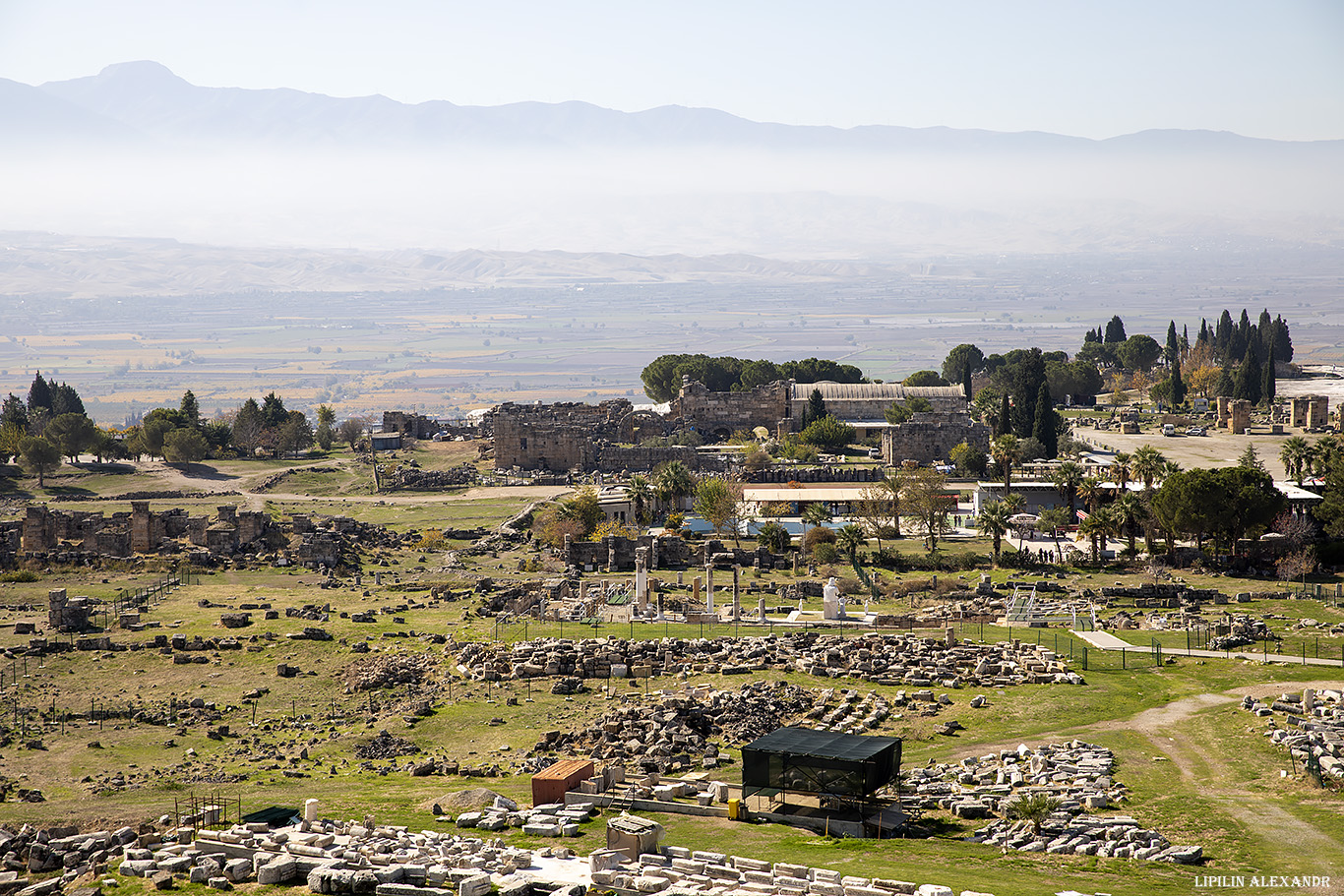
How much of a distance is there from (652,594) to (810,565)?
10.4m

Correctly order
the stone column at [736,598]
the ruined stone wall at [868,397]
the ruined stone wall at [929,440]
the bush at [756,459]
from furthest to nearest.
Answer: the ruined stone wall at [868,397] → the ruined stone wall at [929,440] → the bush at [756,459] → the stone column at [736,598]

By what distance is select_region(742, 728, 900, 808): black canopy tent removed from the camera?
3294cm

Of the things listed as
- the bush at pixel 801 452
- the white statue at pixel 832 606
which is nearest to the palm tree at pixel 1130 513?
the white statue at pixel 832 606

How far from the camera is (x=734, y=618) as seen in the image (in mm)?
56875

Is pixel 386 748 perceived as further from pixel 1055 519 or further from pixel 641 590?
pixel 1055 519

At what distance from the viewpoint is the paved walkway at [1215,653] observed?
4722cm

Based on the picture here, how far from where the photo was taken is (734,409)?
415ft

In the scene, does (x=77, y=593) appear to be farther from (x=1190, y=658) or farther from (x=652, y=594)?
(x=1190, y=658)

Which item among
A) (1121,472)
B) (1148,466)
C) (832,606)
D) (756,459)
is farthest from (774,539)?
(756,459)

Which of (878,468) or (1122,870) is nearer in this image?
(1122,870)

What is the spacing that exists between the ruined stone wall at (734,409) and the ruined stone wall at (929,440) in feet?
57.1

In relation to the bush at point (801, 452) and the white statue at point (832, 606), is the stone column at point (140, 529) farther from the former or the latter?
the bush at point (801, 452)

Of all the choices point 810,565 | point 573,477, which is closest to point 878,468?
point 573,477

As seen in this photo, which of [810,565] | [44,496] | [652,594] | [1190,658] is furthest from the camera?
[44,496]
